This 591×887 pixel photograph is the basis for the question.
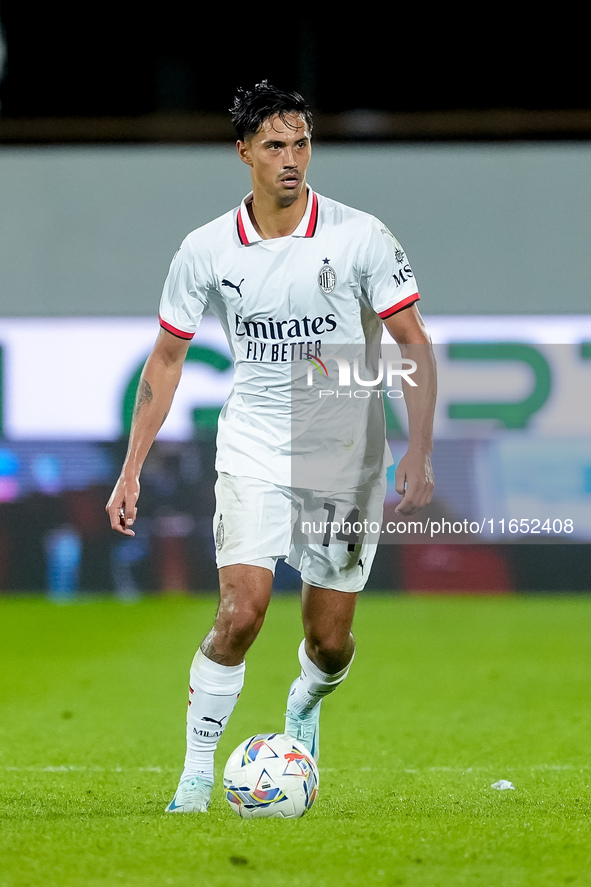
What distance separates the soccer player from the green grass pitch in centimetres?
50

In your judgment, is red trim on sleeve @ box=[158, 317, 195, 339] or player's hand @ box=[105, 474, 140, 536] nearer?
player's hand @ box=[105, 474, 140, 536]

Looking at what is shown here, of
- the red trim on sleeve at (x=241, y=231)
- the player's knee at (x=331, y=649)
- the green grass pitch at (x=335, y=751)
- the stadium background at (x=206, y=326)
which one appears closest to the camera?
the green grass pitch at (x=335, y=751)

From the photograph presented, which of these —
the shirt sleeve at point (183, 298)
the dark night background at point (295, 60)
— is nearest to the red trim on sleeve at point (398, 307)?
the shirt sleeve at point (183, 298)

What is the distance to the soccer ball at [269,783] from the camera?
3502 mm

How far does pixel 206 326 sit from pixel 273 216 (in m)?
6.76

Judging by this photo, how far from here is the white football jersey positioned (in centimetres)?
385

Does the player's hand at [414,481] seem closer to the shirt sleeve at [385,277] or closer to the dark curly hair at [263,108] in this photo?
the shirt sleeve at [385,277]

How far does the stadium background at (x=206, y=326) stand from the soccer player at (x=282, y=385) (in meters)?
6.45

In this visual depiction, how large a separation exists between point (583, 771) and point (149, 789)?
159 cm

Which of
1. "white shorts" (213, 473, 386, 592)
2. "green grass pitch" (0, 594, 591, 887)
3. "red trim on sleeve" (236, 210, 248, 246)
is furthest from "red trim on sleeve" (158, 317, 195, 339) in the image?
"green grass pitch" (0, 594, 591, 887)

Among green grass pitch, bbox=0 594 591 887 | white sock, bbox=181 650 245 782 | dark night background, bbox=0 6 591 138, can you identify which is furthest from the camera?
dark night background, bbox=0 6 591 138

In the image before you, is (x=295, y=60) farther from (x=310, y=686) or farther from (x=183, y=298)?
(x=310, y=686)

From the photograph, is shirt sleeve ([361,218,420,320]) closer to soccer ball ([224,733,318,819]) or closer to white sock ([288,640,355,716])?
white sock ([288,640,355,716])

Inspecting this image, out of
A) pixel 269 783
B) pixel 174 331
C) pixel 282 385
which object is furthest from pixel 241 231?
pixel 269 783
